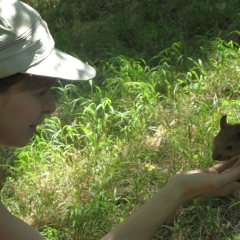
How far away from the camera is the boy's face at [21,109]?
2.22 m

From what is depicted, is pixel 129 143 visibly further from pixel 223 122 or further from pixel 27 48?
pixel 27 48

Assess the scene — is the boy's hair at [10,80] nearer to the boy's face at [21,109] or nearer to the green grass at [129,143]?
the boy's face at [21,109]

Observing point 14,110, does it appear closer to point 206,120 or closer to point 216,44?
point 206,120

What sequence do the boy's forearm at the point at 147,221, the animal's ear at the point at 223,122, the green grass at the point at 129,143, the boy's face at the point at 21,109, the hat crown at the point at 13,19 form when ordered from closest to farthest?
the hat crown at the point at 13,19
the boy's face at the point at 21,109
the boy's forearm at the point at 147,221
the green grass at the point at 129,143
the animal's ear at the point at 223,122

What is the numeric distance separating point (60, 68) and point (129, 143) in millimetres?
2686

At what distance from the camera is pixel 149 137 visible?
4.98 m

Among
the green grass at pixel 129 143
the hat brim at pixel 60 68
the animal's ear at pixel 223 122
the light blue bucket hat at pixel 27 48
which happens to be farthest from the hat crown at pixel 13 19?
the animal's ear at pixel 223 122

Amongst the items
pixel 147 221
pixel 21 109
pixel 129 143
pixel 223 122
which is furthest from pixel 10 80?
pixel 129 143

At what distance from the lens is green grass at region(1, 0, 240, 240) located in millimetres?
4199

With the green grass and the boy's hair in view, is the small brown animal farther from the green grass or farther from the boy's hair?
the boy's hair

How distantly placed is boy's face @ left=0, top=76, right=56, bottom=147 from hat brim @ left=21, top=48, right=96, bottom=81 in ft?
0.24

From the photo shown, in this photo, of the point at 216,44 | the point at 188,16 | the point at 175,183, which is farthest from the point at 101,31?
the point at 175,183

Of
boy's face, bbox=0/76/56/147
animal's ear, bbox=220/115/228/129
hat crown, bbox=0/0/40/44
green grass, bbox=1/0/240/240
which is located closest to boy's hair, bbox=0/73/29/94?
boy's face, bbox=0/76/56/147

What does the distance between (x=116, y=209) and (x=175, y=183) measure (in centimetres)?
160
